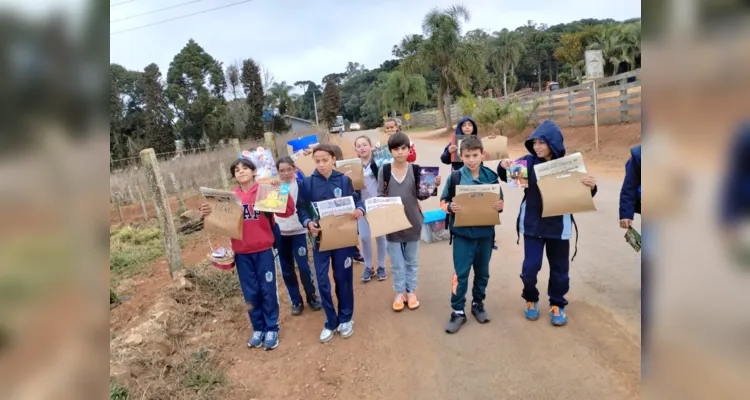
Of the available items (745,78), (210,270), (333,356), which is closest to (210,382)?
(333,356)

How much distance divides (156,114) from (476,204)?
30264 mm

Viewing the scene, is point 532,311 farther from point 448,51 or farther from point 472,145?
point 448,51

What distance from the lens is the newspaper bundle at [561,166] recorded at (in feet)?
10.8

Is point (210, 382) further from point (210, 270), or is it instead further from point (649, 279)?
point (649, 279)

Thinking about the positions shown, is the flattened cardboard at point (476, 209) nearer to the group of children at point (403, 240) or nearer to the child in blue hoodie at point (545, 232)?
the group of children at point (403, 240)

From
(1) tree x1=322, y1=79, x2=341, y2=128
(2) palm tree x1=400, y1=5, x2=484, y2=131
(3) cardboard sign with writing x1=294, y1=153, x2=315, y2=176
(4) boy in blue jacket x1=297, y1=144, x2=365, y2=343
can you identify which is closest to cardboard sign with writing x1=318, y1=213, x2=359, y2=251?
(4) boy in blue jacket x1=297, y1=144, x2=365, y2=343

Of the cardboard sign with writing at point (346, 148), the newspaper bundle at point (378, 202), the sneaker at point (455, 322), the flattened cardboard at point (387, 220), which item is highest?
the cardboard sign with writing at point (346, 148)

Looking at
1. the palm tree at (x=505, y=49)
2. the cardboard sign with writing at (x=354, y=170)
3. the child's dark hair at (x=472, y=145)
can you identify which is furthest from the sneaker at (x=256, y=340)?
the palm tree at (x=505, y=49)

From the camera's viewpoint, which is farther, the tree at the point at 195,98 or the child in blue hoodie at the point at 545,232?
the tree at the point at 195,98

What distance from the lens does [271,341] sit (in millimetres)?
3879

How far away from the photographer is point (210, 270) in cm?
571

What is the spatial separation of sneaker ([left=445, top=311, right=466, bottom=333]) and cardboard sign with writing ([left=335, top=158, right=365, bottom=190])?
6.29 ft

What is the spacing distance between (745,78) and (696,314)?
32 cm

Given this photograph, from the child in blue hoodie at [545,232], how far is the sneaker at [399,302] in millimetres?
1210
